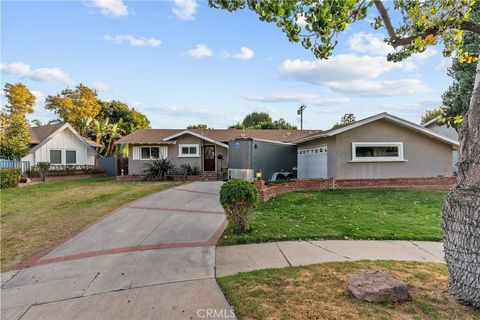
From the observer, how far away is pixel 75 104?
37.4 meters

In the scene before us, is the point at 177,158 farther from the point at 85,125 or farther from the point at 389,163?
the point at 85,125

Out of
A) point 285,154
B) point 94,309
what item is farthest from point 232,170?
point 94,309

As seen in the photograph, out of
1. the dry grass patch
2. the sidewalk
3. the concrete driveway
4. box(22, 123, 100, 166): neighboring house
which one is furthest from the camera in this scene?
box(22, 123, 100, 166): neighboring house

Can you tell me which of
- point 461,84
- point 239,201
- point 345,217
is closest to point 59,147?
point 239,201

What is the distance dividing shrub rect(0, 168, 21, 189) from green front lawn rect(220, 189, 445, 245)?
662 inches

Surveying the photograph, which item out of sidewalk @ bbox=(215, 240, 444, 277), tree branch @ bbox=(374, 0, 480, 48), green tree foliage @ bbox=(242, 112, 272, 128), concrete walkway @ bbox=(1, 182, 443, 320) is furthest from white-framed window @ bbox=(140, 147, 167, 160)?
green tree foliage @ bbox=(242, 112, 272, 128)

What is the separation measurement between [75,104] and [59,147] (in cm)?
1345

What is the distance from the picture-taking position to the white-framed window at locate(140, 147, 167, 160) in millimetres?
22812

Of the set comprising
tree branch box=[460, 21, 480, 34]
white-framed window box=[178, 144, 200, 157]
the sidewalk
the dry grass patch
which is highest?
tree branch box=[460, 21, 480, 34]

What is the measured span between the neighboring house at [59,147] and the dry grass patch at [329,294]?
2595 cm

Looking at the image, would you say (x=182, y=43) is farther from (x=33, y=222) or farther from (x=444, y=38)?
(x=444, y=38)

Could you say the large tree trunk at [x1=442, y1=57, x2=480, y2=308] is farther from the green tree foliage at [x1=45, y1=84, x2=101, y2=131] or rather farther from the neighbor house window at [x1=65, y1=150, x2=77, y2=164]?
the green tree foliage at [x1=45, y1=84, x2=101, y2=131]

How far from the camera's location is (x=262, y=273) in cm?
478

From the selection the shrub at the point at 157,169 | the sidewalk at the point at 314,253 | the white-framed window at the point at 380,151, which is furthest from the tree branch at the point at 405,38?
the shrub at the point at 157,169
